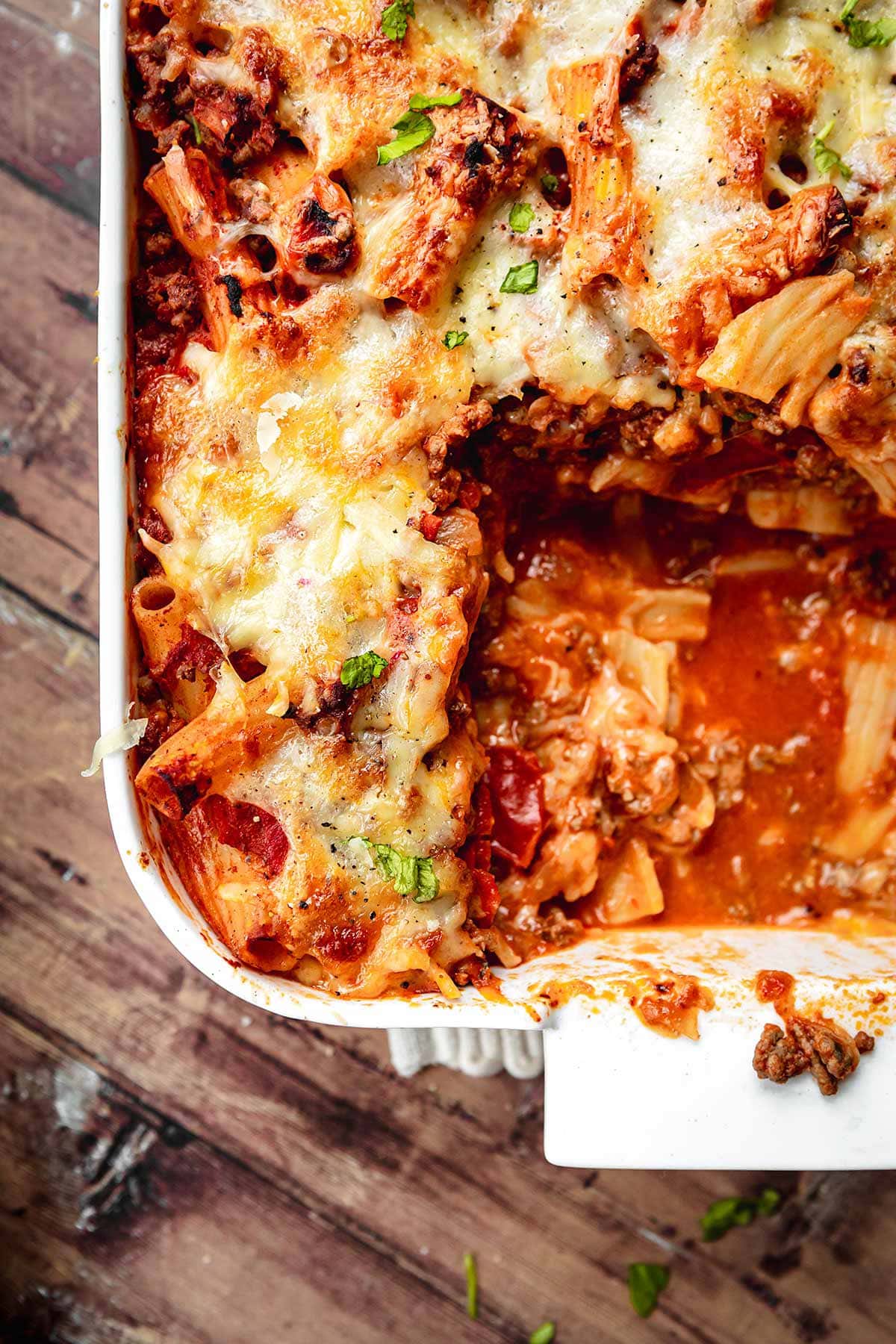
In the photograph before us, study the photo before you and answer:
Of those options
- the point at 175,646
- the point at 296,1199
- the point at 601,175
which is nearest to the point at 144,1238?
the point at 296,1199

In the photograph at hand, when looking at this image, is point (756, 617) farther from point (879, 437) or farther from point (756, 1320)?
point (756, 1320)

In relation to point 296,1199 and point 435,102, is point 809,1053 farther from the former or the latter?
point 435,102

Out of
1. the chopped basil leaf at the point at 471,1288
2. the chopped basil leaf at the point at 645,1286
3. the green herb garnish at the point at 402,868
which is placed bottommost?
the chopped basil leaf at the point at 645,1286

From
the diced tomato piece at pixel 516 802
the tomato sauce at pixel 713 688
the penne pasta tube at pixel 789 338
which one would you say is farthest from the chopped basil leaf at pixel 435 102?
the diced tomato piece at pixel 516 802

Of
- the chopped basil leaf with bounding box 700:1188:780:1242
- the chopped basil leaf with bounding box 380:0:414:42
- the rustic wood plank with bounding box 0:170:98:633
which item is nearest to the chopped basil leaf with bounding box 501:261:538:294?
the chopped basil leaf with bounding box 380:0:414:42

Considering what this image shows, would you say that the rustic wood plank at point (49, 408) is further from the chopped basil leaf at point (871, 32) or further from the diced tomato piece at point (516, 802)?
the chopped basil leaf at point (871, 32)

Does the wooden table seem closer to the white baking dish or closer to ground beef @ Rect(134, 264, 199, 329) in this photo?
the white baking dish
